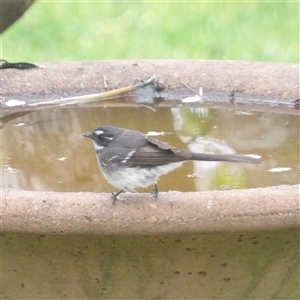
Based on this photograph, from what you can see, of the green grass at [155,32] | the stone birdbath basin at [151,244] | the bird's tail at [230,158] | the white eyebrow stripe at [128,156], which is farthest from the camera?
the green grass at [155,32]

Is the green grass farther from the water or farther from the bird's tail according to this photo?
the bird's tail

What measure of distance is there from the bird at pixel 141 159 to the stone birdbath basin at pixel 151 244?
142 mm

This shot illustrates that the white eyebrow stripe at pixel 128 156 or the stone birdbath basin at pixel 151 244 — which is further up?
the white eyebrow stripe at pixel 128 156

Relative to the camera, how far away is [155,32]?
24.9 feet

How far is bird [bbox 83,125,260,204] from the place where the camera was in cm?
266

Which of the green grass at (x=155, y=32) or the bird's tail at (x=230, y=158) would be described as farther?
the green grass at (x=155, y=32)

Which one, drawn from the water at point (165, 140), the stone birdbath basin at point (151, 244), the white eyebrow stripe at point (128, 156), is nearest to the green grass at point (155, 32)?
the water at point (165, 140)

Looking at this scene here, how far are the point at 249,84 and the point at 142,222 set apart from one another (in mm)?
1904

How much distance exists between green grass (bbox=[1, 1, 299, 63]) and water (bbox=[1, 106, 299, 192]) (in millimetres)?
2883

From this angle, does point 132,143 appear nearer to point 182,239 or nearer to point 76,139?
point 182,239

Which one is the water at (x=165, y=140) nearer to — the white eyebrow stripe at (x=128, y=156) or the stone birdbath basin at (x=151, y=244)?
the stone birdbath basin at (x=151, y=244)

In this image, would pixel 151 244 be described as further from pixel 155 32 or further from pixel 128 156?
pixel 155 32

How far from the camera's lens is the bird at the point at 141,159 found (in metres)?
2.66

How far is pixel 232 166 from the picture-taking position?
3.47 metres
